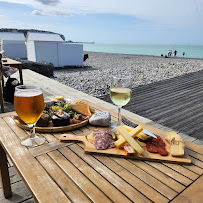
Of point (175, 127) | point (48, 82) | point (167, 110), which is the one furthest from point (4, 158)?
point (48, 82)

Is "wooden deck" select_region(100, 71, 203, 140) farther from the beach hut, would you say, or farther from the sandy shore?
the beach hut

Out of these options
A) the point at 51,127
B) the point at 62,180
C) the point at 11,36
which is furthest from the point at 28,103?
the point at 11,36

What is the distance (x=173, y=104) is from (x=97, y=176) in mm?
4363

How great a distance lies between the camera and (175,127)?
350cm

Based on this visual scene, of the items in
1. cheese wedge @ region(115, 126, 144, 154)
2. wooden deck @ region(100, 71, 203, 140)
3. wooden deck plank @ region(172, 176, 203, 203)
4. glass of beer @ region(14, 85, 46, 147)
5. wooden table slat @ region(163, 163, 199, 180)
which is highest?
glass of beer @ region(14, 85, 46, 147)

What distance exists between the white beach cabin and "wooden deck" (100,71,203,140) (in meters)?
9.52

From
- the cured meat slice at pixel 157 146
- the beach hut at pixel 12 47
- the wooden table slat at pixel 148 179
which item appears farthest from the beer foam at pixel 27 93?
the beach hut at pixel 12 47

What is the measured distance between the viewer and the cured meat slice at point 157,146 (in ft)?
3.40

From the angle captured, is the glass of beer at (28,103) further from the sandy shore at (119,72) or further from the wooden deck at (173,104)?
the sandy shore at (119,72)

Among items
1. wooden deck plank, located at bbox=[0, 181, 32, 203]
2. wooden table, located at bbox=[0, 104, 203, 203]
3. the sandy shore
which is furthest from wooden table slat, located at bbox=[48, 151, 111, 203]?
the sandy shore

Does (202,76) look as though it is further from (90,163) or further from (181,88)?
(90,163)

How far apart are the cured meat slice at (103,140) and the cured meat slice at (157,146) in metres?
0.21

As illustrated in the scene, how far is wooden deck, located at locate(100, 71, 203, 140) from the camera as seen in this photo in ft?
12.0

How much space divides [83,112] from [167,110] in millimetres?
3286
